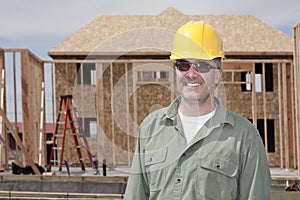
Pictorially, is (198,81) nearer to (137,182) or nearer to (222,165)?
(222,165)

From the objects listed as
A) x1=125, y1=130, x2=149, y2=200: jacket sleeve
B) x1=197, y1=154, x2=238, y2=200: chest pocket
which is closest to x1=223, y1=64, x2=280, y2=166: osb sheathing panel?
x1=125, y1=130, x2=149, y2=200: jacket sleeve

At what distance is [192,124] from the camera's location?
2.09 metres

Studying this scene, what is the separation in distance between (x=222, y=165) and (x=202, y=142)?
5.1 inches

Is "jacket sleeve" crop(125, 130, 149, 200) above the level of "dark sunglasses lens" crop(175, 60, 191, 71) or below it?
below

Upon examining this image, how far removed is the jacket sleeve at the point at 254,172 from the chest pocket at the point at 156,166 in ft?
1.13

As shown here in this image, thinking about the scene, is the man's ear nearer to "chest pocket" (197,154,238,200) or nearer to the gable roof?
"chest pocket" (197,154,238,200)

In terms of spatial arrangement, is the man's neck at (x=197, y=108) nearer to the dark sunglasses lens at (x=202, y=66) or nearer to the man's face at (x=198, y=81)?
the man's face at (x=198, y=81)

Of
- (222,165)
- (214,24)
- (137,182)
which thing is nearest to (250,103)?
(214,24)

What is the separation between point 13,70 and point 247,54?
6928 mm

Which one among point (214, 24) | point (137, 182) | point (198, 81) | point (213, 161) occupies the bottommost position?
point (137, 182)

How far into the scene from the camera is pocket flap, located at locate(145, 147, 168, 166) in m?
2.11

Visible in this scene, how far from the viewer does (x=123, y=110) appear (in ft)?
8.56

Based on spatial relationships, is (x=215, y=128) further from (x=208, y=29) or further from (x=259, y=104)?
(x=259, y=104)

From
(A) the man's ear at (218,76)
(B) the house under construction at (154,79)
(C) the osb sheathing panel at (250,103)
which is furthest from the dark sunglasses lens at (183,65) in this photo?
(C) the osb sheathing panel at (250,103)
